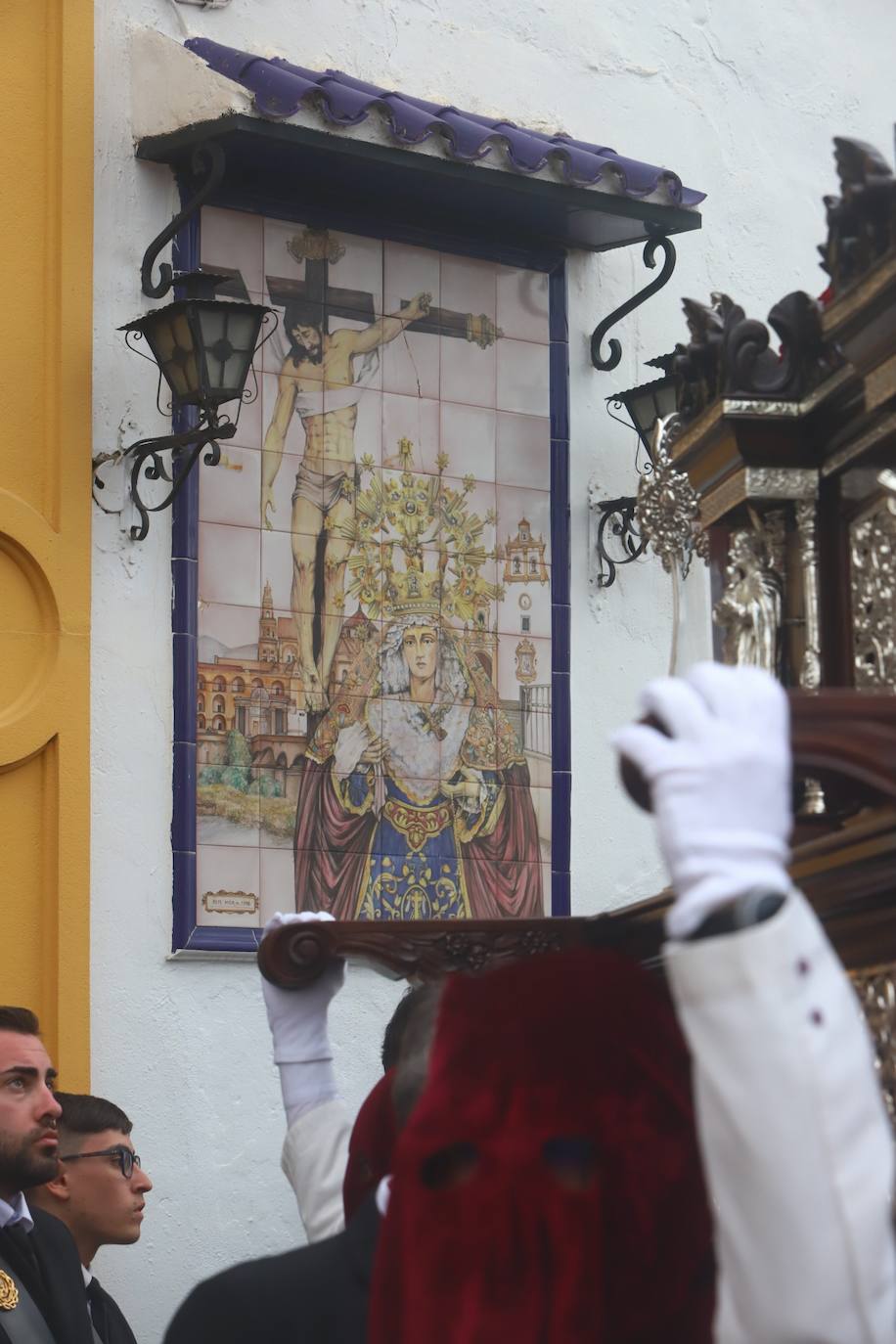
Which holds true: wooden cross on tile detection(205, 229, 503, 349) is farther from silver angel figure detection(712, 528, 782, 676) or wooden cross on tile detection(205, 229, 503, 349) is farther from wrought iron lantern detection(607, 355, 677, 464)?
silver angel figure detection(712, 528, 782, 676)

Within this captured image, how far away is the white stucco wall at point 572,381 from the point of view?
631cm

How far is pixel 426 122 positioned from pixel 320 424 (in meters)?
1.01

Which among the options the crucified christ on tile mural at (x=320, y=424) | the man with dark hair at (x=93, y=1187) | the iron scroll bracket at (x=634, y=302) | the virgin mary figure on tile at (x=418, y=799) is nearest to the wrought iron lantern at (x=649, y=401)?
the iron scroll bracket at (x=634, y=302)

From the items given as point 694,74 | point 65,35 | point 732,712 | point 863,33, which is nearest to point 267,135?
point 65,35

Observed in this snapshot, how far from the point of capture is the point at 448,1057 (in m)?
2.25

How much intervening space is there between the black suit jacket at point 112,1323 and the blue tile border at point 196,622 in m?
1.29

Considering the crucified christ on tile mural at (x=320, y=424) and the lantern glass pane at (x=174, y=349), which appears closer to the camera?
the lantern glass pane at (x=174, y=349)

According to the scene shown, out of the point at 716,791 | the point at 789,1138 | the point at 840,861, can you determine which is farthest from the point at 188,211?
the point at 789,1138

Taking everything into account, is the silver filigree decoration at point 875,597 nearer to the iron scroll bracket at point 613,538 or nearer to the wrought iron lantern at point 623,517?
the wrought iron lantern at point 623,517

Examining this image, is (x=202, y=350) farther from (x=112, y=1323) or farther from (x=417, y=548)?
(x=112, y=1323)

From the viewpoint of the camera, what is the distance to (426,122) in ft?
22.3

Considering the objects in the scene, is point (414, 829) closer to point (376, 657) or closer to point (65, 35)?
point (376, 657)

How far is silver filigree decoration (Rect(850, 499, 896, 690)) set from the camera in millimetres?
2369

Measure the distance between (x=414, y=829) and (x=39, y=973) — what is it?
1.35m
